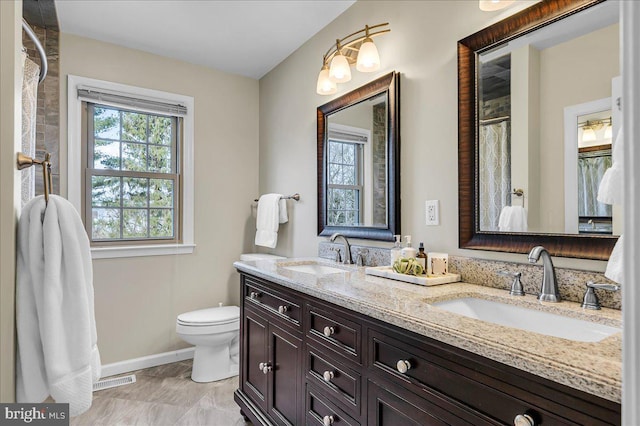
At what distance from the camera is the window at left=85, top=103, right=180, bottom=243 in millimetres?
2809

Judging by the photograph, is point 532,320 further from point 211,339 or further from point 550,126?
point 211,339

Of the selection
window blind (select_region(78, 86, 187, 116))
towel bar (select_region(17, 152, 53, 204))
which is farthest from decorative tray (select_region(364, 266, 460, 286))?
window blind (select_region(78, 86, 187, 116))

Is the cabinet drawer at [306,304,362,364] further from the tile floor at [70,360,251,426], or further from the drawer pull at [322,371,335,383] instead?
the tile floor at [70,360,251,426]

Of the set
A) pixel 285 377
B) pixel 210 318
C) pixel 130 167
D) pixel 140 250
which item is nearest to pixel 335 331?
pixel 285 377

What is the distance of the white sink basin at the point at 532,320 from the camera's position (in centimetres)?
104

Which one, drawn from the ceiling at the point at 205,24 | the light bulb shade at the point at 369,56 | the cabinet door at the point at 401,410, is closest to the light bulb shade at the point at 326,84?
the light bulb shade at the point at 369,56

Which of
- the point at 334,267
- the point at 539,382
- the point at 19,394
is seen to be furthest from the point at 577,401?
the point at 334,267

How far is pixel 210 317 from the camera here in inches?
105

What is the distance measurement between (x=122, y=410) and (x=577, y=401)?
8.17 feet

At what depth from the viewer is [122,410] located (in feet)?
7.43

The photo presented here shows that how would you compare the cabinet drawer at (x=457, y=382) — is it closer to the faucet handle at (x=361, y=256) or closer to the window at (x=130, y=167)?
the faucet handle at (x=361, y=256)

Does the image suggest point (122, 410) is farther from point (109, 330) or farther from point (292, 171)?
point (292, 171)

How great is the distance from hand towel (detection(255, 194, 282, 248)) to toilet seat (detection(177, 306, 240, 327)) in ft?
1.99

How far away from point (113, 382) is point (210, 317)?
838 millimetres
